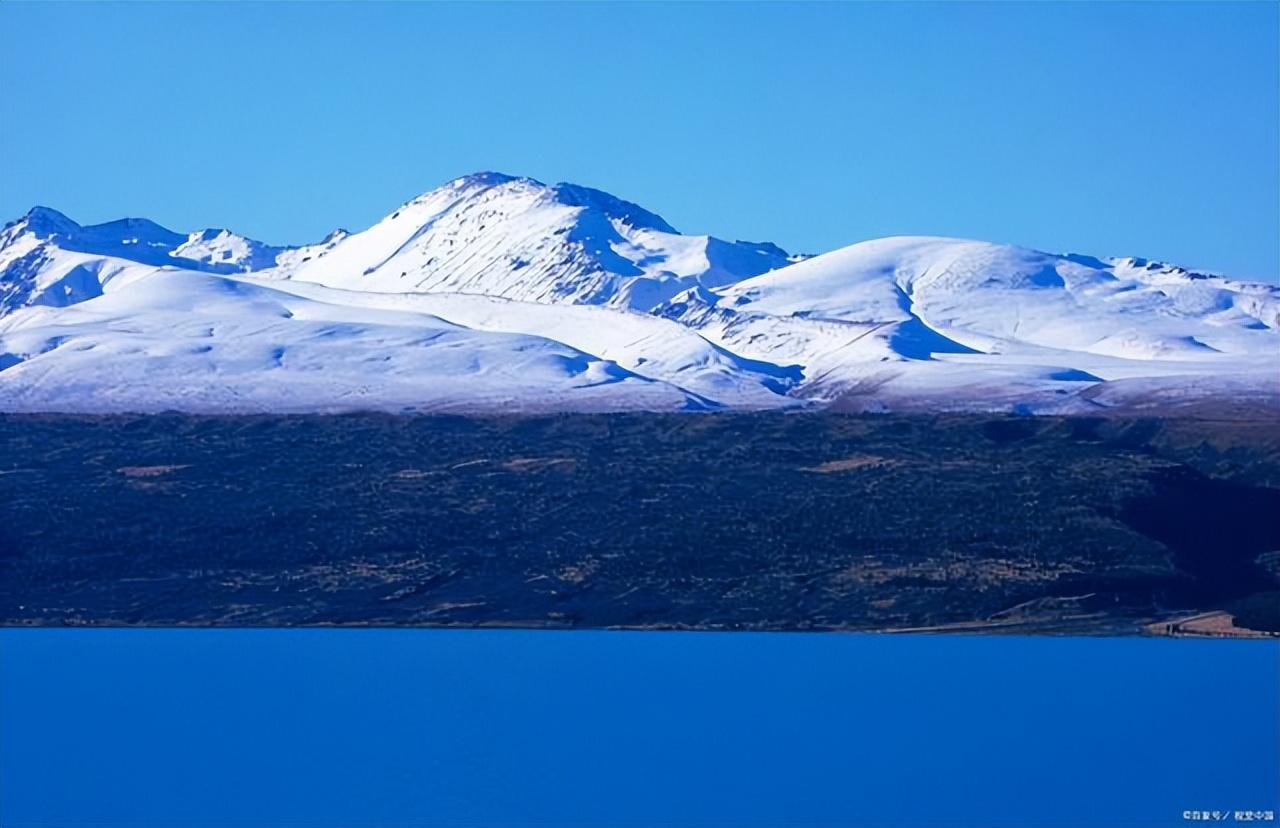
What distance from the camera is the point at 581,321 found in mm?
139375

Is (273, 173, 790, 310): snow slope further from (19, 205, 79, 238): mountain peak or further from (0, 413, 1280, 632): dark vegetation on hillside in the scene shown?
(0, 413, 1280, 632): dark vegetation on hillside

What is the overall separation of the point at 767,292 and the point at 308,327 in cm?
3581

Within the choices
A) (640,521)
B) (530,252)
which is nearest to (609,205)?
(530,252)

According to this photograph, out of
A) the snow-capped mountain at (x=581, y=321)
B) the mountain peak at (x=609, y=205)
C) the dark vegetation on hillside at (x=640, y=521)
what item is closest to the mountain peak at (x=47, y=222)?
the snow-capped mountain at (x=581, y=321)

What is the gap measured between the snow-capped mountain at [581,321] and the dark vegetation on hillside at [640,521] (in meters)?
12.3

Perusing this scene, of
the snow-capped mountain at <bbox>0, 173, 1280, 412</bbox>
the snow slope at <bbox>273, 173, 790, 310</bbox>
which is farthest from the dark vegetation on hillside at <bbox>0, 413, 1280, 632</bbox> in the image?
the snow slope at <bbox>273, 173, 790, 310</bbox>

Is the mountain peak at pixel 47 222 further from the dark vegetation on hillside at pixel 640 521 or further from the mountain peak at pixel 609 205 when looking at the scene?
the dark vegetation on hillside at pixel 640 521

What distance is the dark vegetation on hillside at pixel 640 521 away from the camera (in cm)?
7575

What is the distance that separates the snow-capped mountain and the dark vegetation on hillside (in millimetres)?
12282

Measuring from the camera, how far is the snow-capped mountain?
11606 centimetres

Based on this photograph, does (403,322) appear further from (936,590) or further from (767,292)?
(936,590)

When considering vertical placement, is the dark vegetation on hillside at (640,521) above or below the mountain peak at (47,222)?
below

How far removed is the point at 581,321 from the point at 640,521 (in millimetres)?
55680

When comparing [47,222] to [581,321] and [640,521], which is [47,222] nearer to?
[581,321]
